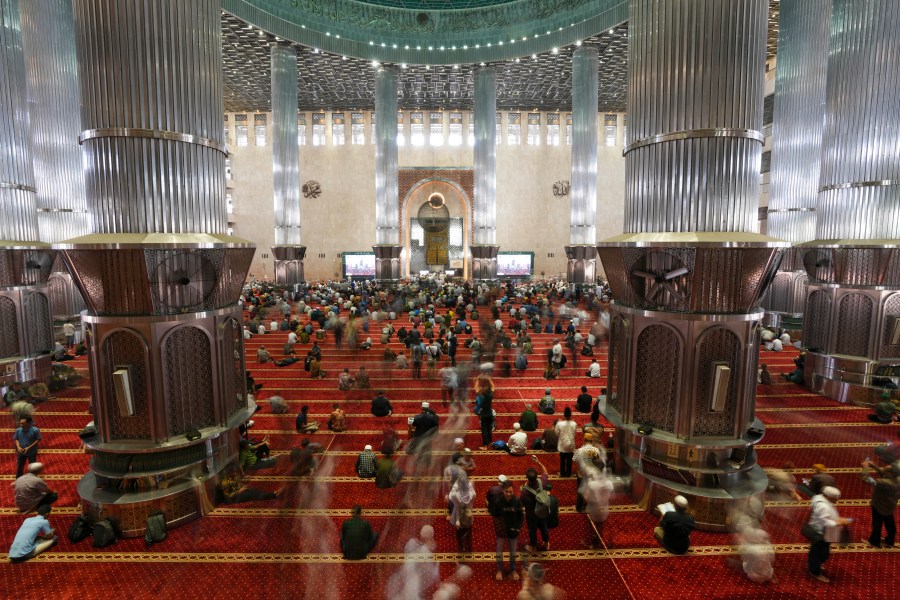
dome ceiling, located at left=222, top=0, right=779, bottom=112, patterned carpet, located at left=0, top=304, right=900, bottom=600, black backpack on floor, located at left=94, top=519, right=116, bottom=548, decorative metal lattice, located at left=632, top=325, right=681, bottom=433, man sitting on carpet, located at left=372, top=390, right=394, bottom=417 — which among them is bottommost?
patterned carpet, located at left=0, top=304, right=900, bottom=600

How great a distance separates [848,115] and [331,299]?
14033mm

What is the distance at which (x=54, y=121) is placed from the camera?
1070 cm

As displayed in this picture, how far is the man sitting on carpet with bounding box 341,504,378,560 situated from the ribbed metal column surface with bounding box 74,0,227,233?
3157 mm

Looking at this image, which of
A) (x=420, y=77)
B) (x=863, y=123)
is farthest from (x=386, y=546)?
(x=420, y=77)

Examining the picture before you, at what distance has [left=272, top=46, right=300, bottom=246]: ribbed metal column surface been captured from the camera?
18719 millimetres

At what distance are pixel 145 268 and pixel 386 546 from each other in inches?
127

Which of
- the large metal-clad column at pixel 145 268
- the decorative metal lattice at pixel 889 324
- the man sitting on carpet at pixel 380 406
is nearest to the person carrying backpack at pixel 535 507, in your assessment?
the large metal-clad column at pixel 145 268


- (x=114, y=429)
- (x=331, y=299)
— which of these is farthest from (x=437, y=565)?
(x=331, y=299)

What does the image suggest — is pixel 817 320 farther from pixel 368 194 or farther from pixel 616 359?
pixel 368 194

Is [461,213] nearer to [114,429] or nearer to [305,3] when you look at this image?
[305,3]

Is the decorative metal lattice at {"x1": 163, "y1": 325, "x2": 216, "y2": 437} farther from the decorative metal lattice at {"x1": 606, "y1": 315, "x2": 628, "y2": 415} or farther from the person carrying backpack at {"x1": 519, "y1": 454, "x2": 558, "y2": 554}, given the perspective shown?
the decorative metal lattice at {"x1": 606, "y1": 315, "x2": 628, "y2": 415}

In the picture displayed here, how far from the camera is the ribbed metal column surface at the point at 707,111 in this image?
4.52m

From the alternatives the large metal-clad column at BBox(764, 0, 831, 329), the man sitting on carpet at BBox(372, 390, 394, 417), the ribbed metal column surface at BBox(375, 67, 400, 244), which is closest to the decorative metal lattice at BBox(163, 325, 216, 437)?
the man sitting on carpet at BBox(372, 390, 394, 417)

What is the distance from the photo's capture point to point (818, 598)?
355 cm
